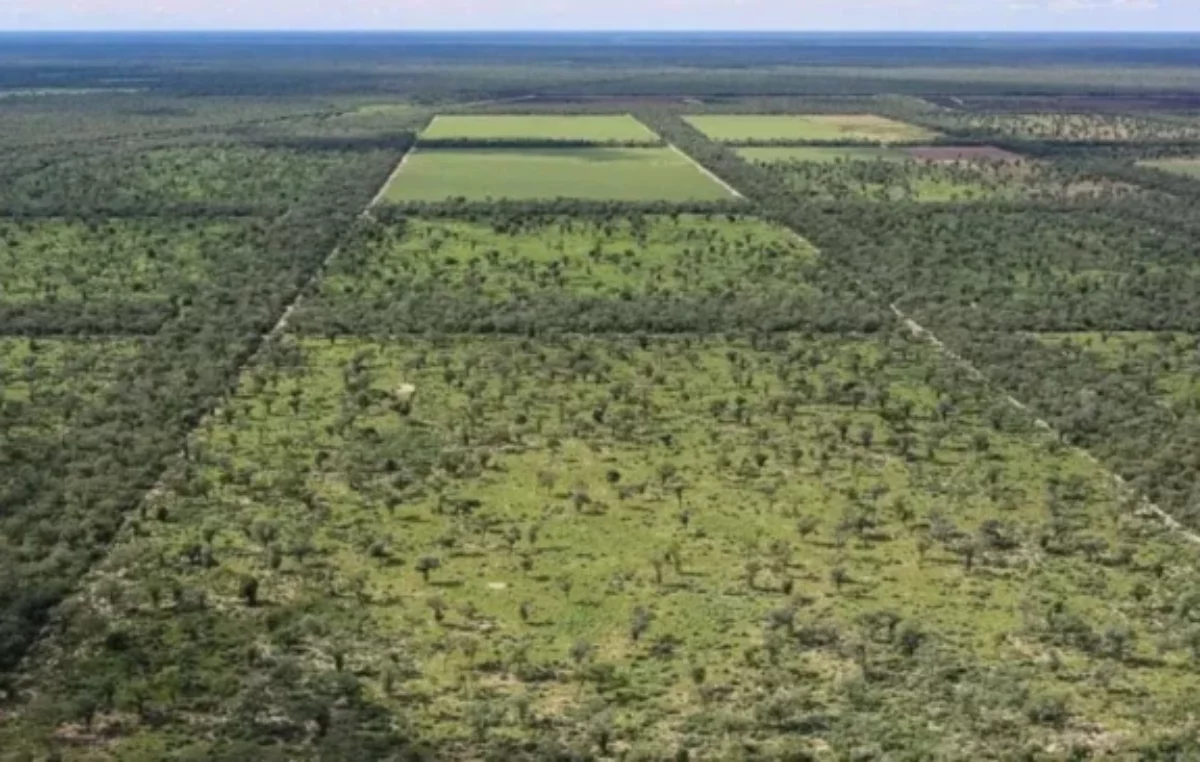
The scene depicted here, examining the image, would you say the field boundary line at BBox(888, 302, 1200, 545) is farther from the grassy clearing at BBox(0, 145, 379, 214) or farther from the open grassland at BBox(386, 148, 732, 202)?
the grassy clearing at BBox(0, 145, 379, 214)

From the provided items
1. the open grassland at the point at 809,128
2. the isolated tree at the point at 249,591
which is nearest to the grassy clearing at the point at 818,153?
the open grassland at the point at 809,128

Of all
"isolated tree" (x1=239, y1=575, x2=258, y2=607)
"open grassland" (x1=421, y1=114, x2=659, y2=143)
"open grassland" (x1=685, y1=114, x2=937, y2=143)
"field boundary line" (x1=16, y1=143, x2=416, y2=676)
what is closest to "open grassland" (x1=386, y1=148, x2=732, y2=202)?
"open grassland" (x1=421, y1=114, x2=659, y2=143)

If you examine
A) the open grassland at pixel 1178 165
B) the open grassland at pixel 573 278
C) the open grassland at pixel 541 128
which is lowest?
the open grassland at pixel 573 278

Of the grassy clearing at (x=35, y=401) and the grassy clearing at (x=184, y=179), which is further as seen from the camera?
the grassy clearing at (x=184, y=179)

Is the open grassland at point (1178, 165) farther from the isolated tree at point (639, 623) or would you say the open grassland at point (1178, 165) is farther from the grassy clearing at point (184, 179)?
the isolated tree at point (639, 623)

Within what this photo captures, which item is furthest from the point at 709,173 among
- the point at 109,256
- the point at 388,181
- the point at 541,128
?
the point at 109,256

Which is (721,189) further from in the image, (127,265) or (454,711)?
(454,711)

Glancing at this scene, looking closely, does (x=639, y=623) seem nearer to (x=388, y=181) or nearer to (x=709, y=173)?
(x=388, y=181)

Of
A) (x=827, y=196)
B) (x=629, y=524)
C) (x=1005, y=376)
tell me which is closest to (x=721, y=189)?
(x=827, y=196)
